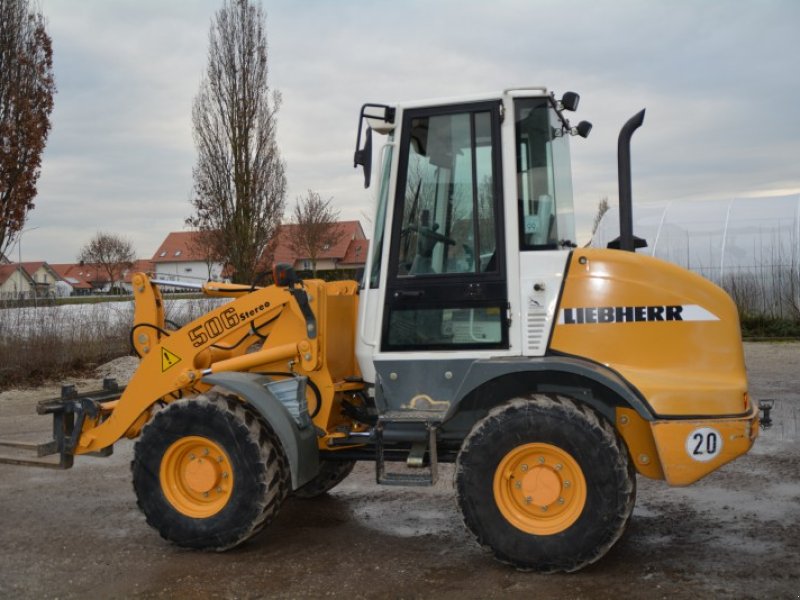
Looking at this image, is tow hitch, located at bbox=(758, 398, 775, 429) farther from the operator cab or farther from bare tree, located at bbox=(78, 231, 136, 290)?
bare tree, located at bbox=(78, 231, 136, 290)

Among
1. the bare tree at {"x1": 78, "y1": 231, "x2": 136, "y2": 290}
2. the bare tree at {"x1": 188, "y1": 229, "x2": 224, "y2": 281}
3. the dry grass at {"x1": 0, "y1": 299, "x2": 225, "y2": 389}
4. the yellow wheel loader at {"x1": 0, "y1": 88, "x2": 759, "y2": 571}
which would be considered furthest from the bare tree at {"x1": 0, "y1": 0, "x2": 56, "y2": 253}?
the bare tree at {"x1": 78, "y1": 231, "x2": 136, "y2": 290}

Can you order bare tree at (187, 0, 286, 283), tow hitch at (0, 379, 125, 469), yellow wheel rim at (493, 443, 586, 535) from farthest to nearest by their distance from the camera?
1. bare tree at (187, 0, 286, 283)
2. tow hitch at (0, 379, 125, 469)
3. yellow wheel rim at (493, 443, 586, 535)

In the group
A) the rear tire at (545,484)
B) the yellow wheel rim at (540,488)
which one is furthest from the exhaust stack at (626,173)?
the yellow wheel rim at (540,488)

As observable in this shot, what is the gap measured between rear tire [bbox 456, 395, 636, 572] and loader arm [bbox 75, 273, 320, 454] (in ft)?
4.46

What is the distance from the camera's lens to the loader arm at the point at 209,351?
5.58m

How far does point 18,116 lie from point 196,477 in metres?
12.7

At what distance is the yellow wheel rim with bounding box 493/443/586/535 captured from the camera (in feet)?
15.4

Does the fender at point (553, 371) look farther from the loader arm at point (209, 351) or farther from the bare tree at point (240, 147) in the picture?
the bare tree at point (240, 147)

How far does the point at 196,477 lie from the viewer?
536cm

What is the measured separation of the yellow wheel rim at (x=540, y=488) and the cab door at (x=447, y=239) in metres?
0.67

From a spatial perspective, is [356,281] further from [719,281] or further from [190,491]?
[719,281]

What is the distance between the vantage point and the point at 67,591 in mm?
4777

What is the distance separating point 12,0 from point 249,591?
47.7ft

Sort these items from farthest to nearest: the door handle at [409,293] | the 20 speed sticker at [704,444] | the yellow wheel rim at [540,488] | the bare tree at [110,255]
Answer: the bare tree at [110,255]
the door handle at [409,293]
the yellow wheel rim at [540,488]
the 20 speed sticker at [704,444]
